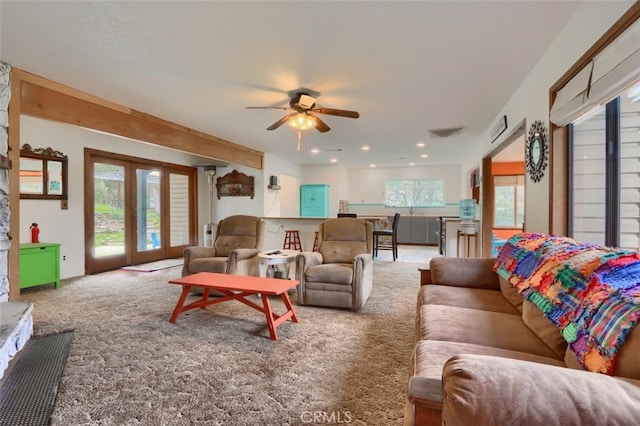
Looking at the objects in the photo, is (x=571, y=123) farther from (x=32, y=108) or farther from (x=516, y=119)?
(x=32, y=108)

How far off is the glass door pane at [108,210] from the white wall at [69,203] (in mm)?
302

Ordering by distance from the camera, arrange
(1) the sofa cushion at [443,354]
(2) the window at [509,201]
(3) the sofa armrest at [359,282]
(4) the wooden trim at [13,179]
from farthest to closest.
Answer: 1. (2) the window at [509,201]
2. (3) the sofa armrest at [359,282]
3. (4) the wooden trim at [13,179]
4. (1) the sofa cushion at [443,354]

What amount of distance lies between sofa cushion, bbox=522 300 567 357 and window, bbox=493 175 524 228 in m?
6.73

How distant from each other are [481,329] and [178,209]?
657 cm

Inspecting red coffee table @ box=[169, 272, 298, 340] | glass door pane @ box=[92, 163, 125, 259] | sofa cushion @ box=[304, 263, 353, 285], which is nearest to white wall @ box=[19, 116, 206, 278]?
glass door pane @ box=[92, 163, 125, 259]

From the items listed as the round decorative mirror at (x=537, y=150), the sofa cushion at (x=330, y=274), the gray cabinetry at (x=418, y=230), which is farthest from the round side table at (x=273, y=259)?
the gray cabinetry at (x=418, y=230)

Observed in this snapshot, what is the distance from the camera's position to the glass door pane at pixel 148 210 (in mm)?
5930

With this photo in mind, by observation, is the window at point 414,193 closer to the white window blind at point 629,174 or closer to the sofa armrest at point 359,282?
the sofa armrest at point 359,282

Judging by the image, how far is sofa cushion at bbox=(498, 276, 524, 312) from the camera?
2.04m

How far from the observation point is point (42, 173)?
436 centimetres

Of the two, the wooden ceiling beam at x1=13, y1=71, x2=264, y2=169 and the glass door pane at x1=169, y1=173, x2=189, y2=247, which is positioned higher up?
the wooden ceiling beam at x1=13, y1=71, x2=264, y2=169

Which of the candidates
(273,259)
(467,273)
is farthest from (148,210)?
(467,273)

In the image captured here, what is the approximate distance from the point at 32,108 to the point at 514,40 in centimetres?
411

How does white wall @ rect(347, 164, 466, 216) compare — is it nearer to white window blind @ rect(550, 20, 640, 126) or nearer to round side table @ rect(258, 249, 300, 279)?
round side table @ rect(258, 249, 300, 279)
